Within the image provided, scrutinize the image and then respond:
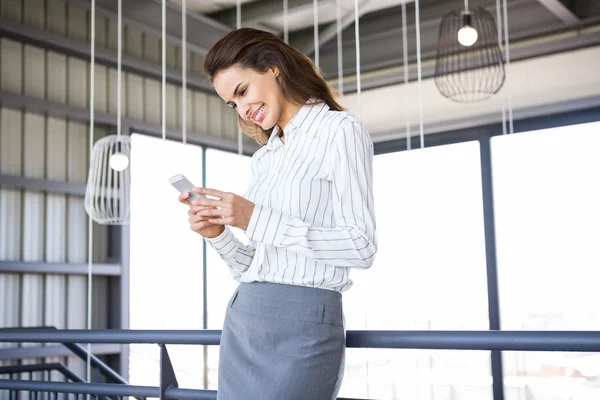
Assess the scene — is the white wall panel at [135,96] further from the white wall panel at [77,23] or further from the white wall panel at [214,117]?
the white wall panel at [214,117]

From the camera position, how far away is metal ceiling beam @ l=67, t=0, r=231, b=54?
5.92 m

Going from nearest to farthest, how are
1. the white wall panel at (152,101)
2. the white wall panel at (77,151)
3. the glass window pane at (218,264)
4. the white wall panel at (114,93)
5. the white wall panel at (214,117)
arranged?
the white wall panel at (77,151)
the white wall panel at (114,93)
the white wall panel at (152,101)
the glass window pane at (218,264)
the white wall panel at (214,117)

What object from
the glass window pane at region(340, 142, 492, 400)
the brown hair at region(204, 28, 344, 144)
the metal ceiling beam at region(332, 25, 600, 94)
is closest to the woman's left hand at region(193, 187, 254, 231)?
the brown hair at region(204, 28, 344, 144)

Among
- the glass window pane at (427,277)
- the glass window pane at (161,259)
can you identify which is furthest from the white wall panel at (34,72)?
the glass window pane at (427,277)

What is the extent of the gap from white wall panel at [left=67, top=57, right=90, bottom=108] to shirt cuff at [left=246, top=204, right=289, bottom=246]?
→ 5065 mm

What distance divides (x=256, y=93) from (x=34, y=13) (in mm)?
4860

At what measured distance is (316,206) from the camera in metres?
1.33

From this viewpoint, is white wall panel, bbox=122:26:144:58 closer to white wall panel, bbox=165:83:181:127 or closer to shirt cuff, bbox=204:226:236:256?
white wall panel, bbox=165:83:181:127

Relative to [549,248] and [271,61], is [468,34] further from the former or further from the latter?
[271,61]

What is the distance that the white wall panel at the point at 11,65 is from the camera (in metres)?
5.53

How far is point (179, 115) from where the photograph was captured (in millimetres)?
6996

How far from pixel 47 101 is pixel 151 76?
3.81 feet

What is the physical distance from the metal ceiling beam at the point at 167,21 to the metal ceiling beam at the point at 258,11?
0.18 metres

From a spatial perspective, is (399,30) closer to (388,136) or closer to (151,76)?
(388,136)
